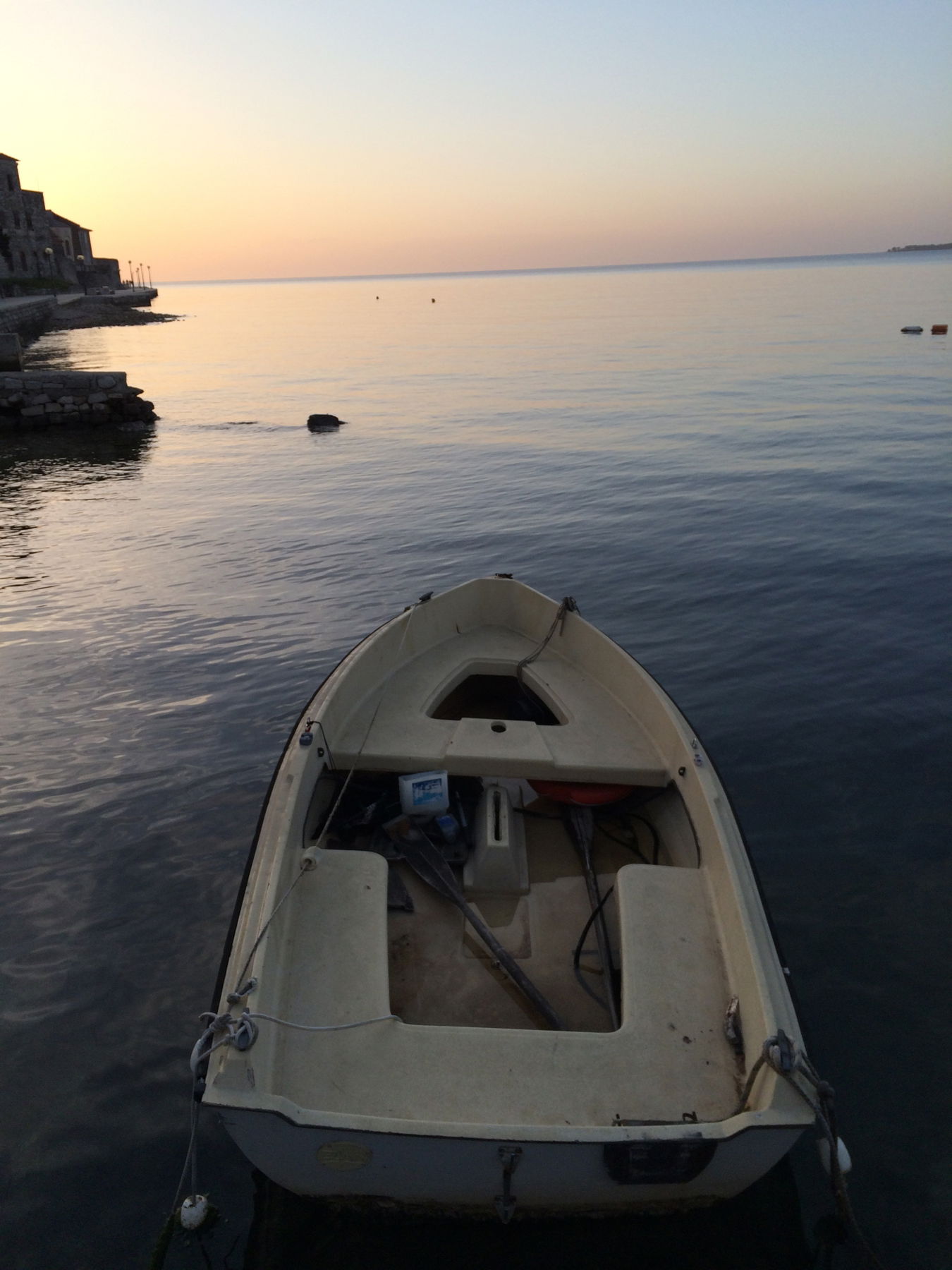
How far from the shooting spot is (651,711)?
25.4 ft

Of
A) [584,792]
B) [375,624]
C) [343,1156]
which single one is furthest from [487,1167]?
[375,624]

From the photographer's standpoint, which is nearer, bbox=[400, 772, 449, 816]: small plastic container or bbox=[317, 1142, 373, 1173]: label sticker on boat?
bbox=[317, 1142, 373, 1173]: label sticker on boat

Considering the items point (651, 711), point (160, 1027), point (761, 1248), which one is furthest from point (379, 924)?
point (651, 711)

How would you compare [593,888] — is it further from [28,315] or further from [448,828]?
[28,315]

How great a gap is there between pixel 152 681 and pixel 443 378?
38.4 meters

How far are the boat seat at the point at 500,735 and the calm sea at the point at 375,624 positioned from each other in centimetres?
194

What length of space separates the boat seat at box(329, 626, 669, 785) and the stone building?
8420 cm

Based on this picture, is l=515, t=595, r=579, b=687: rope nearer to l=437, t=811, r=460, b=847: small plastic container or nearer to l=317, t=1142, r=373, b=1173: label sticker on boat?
l=437, t=811, r=460, b=847: small plastic container

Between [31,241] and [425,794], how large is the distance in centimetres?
10487

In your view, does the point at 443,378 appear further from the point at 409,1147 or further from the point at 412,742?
the point at 409,1147

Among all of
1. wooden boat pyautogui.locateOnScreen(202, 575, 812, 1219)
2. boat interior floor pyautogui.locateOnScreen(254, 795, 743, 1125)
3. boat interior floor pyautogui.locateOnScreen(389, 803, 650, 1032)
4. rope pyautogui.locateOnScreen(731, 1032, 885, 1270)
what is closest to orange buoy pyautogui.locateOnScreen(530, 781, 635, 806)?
wooden boat pyautogui.locateOnScreen(202, 575, 812, 1219)

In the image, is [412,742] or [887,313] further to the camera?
[887,313]

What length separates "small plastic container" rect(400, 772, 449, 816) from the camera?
22.5ft

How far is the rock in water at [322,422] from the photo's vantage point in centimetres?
3366
